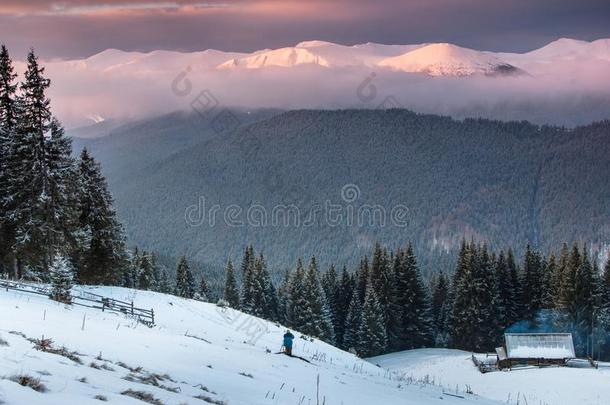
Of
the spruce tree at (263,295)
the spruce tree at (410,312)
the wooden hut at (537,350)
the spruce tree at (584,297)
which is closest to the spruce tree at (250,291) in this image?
the spruce tree at (263,295)

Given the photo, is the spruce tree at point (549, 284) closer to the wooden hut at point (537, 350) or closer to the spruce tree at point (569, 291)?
the spruce tree at point (569, 291)

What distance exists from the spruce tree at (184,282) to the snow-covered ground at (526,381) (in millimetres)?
43077

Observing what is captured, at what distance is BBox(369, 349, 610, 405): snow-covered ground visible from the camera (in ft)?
134

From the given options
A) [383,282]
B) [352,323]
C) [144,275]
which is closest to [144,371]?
[352,323]

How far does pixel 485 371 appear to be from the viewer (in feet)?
182

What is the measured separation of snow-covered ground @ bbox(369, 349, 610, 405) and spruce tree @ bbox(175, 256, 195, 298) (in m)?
43.1

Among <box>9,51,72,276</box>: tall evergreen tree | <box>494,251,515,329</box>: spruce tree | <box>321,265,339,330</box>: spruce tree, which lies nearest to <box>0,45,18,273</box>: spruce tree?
<box>9,51,72,276</box>: tall evergreen tree

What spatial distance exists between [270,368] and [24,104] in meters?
29.2

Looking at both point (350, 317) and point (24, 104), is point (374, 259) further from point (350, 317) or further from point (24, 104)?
point (24, 104)

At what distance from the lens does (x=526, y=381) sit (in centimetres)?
4784

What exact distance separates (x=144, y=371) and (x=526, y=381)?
3986 cm

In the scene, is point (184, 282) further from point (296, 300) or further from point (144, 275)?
point (296, 300)

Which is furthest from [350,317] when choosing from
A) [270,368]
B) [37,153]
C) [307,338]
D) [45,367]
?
[45,367]

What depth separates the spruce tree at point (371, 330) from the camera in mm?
79062
